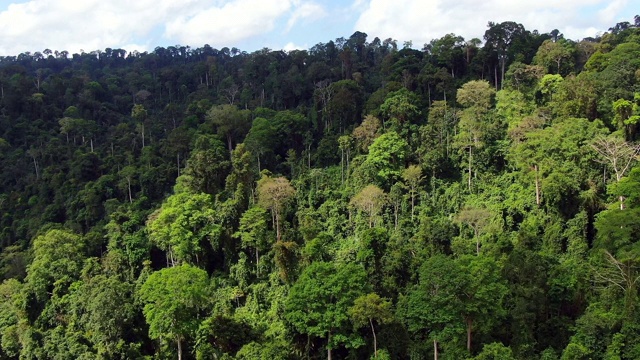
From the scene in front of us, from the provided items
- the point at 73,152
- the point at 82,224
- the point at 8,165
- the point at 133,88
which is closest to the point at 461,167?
the point at 82,224

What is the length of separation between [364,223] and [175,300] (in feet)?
37.9

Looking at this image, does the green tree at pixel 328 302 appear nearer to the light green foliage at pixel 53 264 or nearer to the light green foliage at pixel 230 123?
the light green foliage at pixel 53 264

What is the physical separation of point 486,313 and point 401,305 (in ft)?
12.5

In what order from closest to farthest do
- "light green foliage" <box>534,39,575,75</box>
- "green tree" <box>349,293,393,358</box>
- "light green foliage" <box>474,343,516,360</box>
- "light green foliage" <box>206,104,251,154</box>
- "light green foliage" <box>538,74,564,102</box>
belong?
"light green foliage" <box>474,343,516,360</box> → "green tree" <box>349,293,393,358</box> → "light green foliage" <box>538,74,564,102</box> → "light green foliage" <box>534,39,575,75</box> → "light green foliage" <box>206,104,251,154</box>

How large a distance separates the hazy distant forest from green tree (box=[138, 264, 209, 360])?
0.11 meters

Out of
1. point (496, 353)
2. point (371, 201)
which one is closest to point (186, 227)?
point (371, 201)

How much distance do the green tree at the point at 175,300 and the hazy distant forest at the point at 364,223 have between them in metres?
0.11

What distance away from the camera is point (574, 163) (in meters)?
26.0

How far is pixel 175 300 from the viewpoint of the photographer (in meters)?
25.2

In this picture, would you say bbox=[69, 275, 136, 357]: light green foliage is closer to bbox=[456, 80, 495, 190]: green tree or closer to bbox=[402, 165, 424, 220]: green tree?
bbox=[402, 165, 424, 220]: green tree

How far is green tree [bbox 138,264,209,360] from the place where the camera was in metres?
25.2

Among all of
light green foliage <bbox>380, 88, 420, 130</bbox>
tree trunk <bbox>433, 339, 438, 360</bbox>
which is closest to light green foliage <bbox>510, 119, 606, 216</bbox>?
light green foliage <bbox>380, 88, 420, 130</bbox>

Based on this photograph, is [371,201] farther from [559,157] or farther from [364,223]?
[559,157]

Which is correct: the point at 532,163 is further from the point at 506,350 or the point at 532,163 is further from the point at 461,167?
the point at 506,350
